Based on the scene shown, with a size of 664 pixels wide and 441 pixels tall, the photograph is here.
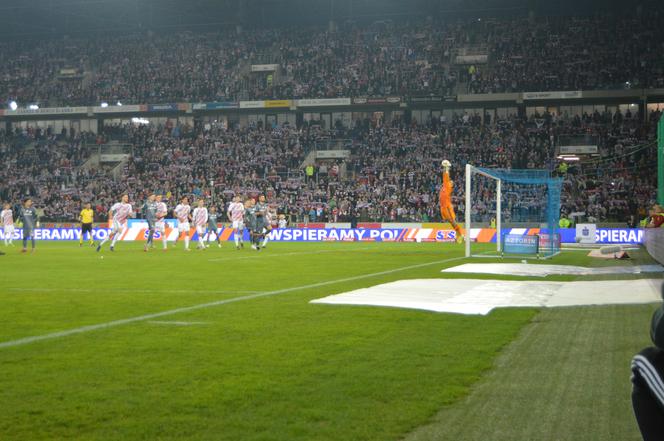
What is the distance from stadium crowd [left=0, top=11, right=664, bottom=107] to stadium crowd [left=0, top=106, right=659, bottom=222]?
2894 millimetres

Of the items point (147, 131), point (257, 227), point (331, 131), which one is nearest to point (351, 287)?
point (257, 227)

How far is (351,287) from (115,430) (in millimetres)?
10241

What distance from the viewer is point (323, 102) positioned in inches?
2382

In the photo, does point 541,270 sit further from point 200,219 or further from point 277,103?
point 277,103

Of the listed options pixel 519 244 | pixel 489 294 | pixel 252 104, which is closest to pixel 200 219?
pixel 519 244

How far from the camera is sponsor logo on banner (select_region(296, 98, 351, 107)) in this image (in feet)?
197

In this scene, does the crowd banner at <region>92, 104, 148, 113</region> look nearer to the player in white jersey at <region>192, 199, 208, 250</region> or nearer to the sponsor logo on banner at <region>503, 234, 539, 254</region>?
the player in white jersey at <region>192, 199, 208, 250</region>

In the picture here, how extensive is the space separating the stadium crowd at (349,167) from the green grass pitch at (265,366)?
116 ft

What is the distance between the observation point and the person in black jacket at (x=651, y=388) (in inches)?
115

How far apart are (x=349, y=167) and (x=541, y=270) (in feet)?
125

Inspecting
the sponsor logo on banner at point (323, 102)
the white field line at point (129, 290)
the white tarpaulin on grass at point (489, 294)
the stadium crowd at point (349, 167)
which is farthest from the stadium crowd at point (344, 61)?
the white field line at point (129, 290)

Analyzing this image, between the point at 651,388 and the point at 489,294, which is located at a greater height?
the point at 651,388

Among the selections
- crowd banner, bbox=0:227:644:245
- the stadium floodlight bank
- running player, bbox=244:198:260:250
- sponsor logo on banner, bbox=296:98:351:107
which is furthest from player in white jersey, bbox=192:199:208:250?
sponsor logo on banner, bbox=296:98:351:107

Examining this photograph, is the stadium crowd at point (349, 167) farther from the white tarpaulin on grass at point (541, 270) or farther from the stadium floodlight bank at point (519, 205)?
the white tarpaulin on grass at point (541, 270)
